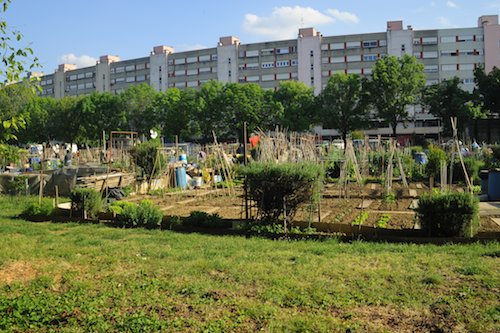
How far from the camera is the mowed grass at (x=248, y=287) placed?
4.03 metres

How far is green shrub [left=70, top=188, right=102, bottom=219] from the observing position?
33.8ft

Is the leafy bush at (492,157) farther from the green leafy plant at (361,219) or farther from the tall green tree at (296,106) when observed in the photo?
the tall green tree at (296,106)

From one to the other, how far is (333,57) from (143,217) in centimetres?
6705

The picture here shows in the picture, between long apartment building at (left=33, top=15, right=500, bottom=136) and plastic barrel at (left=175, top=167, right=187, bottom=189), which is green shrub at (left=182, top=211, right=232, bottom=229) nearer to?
plastic barrel at (left=175, top=167, right=187, bottom=189)

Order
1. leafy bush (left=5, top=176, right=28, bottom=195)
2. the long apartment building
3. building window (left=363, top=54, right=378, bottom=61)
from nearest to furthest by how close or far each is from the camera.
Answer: leafy bush (left=5, top=176, right=28, bottom=195), the long apartment building, building window (left=363, top=54, right=378, bottom=61)

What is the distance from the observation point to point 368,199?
13.1 m

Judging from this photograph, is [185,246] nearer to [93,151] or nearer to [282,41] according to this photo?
[93,151]

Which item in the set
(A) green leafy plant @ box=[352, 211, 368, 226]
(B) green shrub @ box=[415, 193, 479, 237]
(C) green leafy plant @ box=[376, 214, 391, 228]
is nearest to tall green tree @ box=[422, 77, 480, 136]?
(A) green leafy plant @ box=[352, 211, 368, 226]

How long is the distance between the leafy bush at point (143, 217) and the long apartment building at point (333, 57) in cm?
6259

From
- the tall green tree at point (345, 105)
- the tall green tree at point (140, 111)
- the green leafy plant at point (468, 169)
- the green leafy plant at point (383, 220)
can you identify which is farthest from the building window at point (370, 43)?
the green leafy plant at point (383, 220)

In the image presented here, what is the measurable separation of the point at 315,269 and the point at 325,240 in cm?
185

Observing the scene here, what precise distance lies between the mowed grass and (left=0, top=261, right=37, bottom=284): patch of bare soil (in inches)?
0.5

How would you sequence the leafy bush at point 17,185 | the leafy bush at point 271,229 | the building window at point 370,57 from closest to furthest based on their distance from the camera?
the leafy bush at point 271,229
the leafy bush at point 17,185
the building window at point 370,57

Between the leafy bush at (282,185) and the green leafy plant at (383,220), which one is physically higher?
the leafy bush at (282,185)
